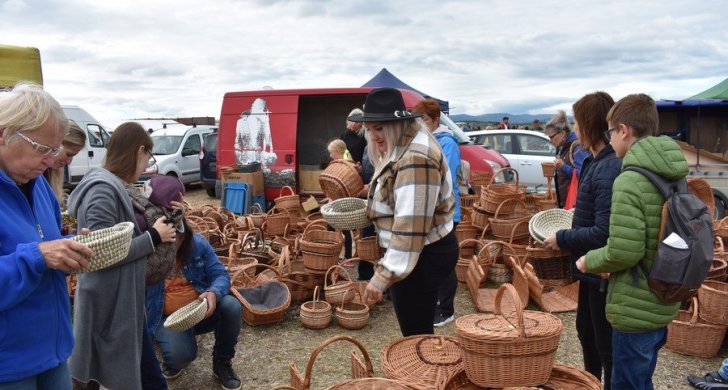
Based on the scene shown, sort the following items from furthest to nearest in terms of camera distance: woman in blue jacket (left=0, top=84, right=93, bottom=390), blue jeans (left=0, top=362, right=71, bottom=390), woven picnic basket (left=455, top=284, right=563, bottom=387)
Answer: woven picnic basket (left=455, top=284, right=563, bottom=387), blue jeans (left=0, top=362, right=71, bottom=390), woman in blue jacket (left=0, top=84, right=93, bottom=390)

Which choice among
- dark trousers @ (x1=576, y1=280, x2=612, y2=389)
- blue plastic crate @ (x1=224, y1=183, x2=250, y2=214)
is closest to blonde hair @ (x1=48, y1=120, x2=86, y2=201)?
dark trousers @ (x1=576, y1=280, x2=612, y2=389)

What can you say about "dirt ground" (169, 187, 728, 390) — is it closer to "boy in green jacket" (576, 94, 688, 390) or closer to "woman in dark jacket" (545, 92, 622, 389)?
"woman in dark jacket" (545, 92, 622, 389)

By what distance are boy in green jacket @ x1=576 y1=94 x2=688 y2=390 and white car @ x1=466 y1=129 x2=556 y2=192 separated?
7374mm

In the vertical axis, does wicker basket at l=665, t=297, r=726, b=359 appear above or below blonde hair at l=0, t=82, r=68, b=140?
below

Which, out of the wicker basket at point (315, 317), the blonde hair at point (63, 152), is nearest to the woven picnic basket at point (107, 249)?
the blonde hair at point (63, 152)

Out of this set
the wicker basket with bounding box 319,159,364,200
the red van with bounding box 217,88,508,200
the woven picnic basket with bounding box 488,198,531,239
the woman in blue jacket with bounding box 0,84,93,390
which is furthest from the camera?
the red van with bounding box 217,88,508,200

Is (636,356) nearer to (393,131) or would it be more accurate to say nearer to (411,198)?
(411,198)

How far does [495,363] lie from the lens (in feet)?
6.46

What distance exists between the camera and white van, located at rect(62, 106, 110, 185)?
11180 millimetres

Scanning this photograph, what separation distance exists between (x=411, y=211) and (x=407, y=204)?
1.3 inches

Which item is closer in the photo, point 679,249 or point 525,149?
point 679,249

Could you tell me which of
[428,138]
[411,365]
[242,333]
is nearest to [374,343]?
[242,333]

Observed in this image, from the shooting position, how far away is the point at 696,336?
3.55 meters

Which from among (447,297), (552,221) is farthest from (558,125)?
(447,297)
